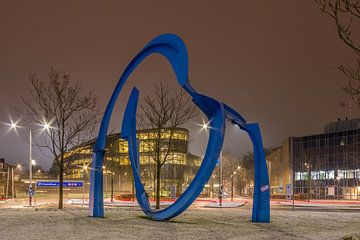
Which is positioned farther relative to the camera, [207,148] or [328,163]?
[328,163]

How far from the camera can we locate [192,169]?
13050 centimetres

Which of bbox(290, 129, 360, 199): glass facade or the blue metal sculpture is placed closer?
the blue metal sculpture

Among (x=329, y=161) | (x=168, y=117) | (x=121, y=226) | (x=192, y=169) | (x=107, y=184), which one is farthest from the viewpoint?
(x=192, y=169)

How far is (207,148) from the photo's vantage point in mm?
18812

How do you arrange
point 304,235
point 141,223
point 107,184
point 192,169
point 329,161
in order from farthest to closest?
point 192,169, point 107,184, point 329,161, point 141,223, point 304,235

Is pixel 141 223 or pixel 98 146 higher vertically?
pixel 98 146

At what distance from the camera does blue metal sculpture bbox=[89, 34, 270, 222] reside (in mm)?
18406

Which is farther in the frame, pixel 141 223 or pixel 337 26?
pixel 141 223

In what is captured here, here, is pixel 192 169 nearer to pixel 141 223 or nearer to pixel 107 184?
pixel 107 184

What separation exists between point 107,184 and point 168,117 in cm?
7001

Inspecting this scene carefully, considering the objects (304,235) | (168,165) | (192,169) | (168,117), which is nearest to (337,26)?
(304,235)

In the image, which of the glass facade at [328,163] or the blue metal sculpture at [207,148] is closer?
the blue metal sculpture at [207,148]

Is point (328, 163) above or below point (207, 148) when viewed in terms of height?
below

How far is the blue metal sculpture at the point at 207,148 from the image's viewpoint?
725 inches
